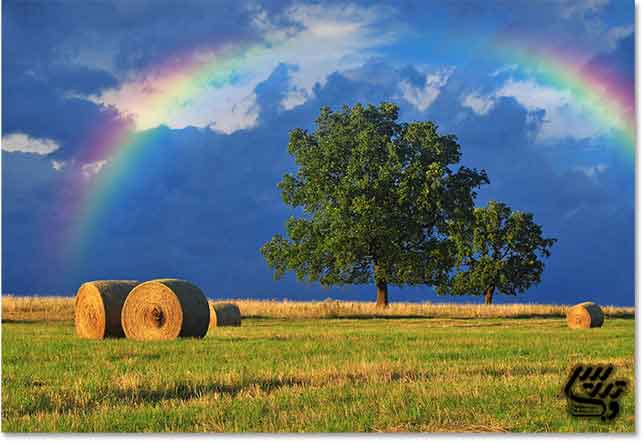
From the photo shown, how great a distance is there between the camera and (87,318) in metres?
19.8

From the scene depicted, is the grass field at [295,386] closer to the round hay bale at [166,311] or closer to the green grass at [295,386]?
the green grass at [295,386]

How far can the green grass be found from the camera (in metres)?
7.94

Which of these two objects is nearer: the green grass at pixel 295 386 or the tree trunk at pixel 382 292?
the green grass at pixel 295 386

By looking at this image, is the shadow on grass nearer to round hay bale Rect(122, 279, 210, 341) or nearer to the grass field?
the grass field

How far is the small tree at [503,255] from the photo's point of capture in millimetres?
46781

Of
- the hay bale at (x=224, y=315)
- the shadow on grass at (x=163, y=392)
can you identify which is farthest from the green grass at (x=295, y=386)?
the hay bale at (x=224, y=315)

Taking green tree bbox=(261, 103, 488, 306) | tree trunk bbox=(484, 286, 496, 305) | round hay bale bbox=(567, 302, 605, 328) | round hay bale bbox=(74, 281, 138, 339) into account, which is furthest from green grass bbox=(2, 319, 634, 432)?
tree trunk bbox=(484, 286, 496, 305)

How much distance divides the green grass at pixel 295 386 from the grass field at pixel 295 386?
0.02 meters

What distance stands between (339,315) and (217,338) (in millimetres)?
14145

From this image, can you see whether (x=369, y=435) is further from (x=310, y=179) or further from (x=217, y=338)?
(x=310, y=179)

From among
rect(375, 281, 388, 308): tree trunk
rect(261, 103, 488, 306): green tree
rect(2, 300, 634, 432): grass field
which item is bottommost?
rect(2, 300, 634, 432): grass field

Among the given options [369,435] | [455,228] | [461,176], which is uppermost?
[461,176]

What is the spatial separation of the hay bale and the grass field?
7.82 meters

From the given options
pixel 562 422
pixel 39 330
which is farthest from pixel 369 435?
Result: pixel 39 330
